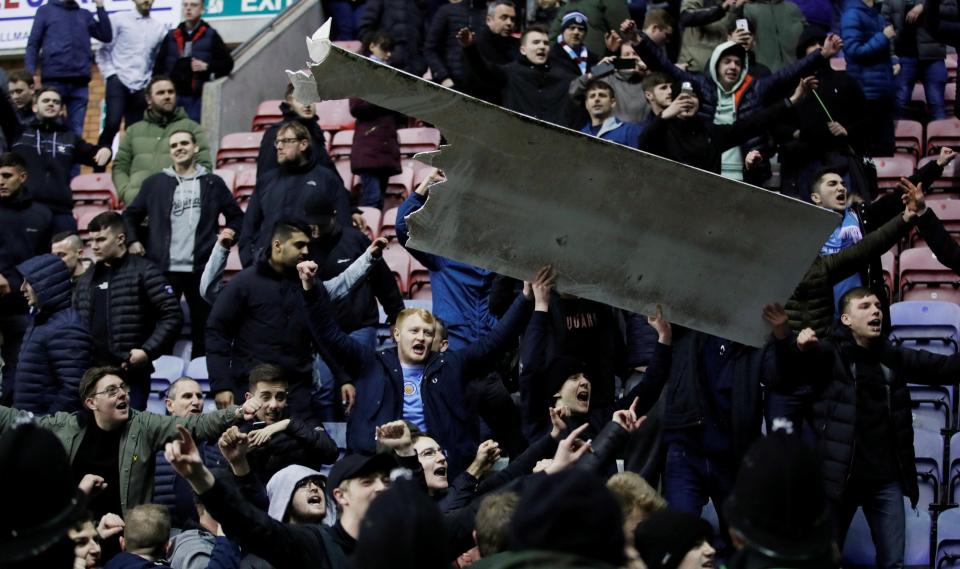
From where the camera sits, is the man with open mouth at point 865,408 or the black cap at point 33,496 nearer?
the black cap at point 33,496

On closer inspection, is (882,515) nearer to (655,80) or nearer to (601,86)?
(655,80)

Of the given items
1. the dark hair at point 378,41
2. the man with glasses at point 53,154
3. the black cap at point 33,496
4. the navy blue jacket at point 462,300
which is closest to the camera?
the black cap at point 33,496

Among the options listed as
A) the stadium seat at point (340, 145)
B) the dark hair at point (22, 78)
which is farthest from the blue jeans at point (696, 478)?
the dark hair at point (22, 78)

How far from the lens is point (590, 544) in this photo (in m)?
3.68

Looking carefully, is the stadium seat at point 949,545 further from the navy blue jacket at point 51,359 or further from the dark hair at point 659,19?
the dark hair at point 659,19

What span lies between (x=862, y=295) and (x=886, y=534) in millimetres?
1148

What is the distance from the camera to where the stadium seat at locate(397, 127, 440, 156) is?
41.5 ft

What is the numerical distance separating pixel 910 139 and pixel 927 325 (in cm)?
290

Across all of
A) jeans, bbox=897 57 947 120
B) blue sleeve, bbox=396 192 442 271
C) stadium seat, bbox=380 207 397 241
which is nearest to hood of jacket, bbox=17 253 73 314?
blue sleeve, bbox=396 192 442 271

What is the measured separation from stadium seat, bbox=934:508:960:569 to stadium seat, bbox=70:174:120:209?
766 cm

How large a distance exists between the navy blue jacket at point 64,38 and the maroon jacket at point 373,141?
3.12 m

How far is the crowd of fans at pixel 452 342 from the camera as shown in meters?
5.25

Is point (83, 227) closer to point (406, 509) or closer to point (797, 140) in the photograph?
point (797, 140)

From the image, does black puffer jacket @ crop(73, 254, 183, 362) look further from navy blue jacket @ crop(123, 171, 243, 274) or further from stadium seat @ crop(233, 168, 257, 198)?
stadium seat @ crop(233, 168, 257, 198)
